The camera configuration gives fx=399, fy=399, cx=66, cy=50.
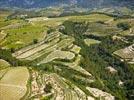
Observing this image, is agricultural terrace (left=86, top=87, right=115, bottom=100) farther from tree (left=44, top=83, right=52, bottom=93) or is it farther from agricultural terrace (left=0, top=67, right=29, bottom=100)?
agricultural terrace (left=0, top=67, right=29, bottom=100)

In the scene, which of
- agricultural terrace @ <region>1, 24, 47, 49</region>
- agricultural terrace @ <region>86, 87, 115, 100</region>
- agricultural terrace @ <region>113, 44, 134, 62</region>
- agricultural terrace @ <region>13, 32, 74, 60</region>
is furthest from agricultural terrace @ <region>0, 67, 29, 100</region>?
agricultural terrace @ <region>113, 44, 134, 62</region>

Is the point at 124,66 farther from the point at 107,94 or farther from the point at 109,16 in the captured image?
the point at 109,16

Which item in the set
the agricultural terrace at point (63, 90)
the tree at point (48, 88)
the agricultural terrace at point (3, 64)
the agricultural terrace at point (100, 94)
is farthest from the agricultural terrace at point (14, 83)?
the agricultural terrace at point (100, 94)

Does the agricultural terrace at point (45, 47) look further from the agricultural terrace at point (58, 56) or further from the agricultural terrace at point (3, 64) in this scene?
the agricultural terrace at point (3, 64)

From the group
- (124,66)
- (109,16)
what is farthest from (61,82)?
(109,16)

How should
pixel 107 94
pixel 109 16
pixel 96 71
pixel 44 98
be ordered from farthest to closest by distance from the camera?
1. pixel 109 16
2. pixel 96 71
3. pixel 107 94
4. pixel 44 98

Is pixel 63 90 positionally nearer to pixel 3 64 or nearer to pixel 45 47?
pixel 3 64

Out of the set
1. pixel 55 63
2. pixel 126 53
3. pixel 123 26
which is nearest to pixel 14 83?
pixel 55 63

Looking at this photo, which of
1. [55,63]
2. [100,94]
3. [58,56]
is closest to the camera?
[100,94]

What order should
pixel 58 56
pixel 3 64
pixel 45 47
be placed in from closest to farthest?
Answer: 1. pixel 3 64
2. pixel 58 56
3. pixel 45 47
